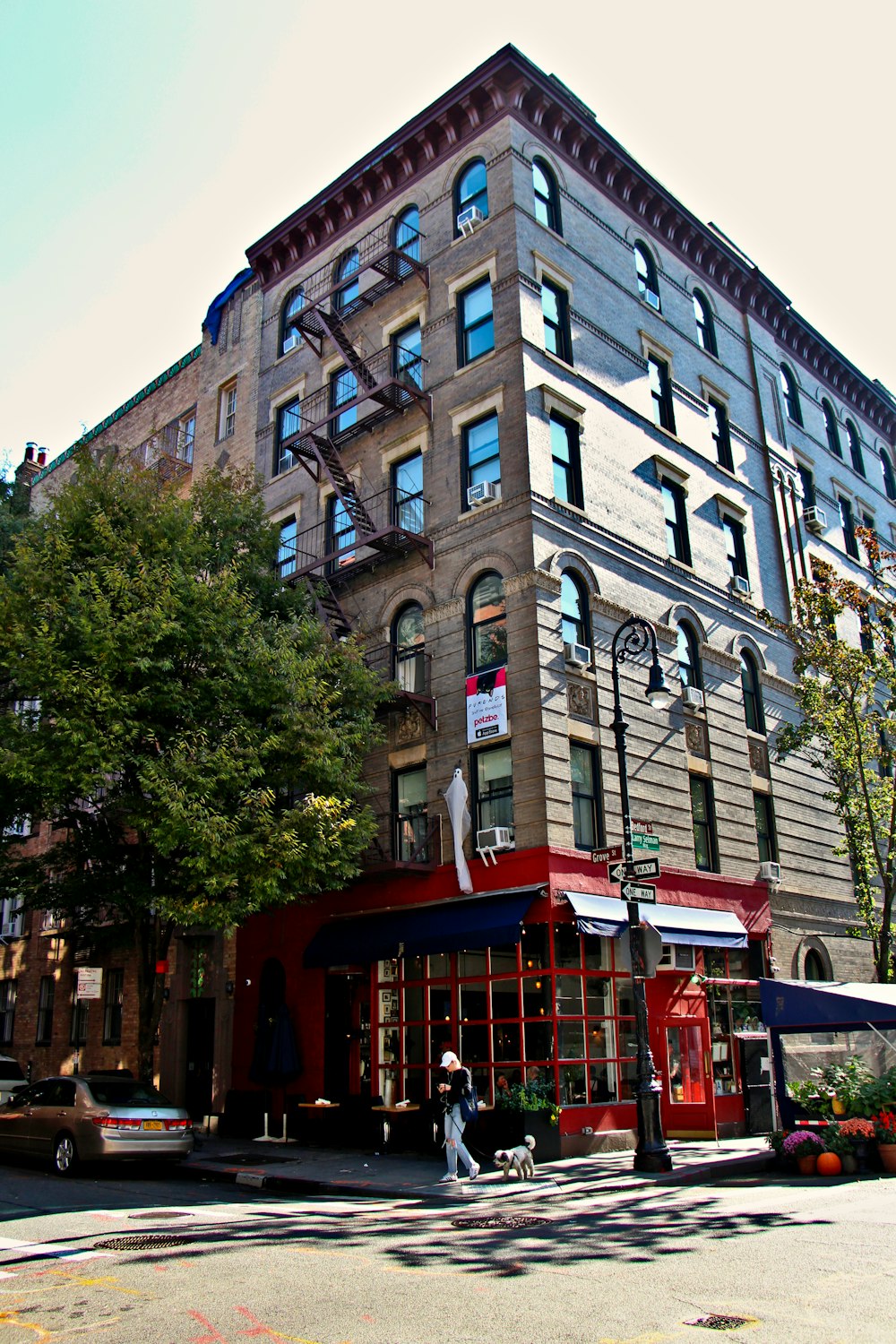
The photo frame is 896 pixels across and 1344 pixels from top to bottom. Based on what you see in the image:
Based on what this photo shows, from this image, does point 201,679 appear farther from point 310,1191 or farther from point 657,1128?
point 657,1128

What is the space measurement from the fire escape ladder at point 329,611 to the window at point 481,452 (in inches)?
152

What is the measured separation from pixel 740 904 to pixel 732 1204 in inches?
431

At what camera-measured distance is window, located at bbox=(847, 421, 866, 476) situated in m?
35.1

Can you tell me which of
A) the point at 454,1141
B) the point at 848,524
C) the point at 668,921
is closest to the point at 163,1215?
the point at 454,1141

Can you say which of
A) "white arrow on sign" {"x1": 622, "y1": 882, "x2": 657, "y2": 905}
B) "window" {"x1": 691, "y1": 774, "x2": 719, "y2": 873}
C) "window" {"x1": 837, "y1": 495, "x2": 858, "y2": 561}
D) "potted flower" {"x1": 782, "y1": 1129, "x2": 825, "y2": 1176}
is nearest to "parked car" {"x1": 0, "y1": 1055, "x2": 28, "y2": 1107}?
"window" {"x1": 691, "y1": 774, "x2": 719, "y2": 873}

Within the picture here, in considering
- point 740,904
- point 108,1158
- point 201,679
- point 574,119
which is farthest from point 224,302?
point 108,1158

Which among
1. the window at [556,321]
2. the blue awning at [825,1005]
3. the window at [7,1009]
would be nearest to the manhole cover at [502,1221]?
the blue awning at [825,1005]

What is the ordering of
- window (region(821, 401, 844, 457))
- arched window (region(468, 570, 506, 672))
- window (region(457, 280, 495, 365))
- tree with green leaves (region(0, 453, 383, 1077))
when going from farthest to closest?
window (region(821, 401, 844, 457))
window (region(457, 280, 495, 365))
arched window (region(468, 570, 506, 672))
tree with green leaves (region(0, 453, 383, 1077))

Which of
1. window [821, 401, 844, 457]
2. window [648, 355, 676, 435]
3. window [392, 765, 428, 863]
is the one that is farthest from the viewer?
window [821, 401, 844, 457]

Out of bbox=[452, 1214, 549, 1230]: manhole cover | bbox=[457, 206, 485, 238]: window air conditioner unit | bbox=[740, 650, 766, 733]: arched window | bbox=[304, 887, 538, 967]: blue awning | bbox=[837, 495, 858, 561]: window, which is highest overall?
bbox=[457, 206, 485, 238]: window air conditioner unit

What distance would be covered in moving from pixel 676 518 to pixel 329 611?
8447 mm

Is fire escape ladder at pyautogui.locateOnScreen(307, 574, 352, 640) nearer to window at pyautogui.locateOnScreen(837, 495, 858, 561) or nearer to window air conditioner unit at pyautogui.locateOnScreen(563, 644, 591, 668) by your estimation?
window air conditioner unit at pyautogui.locateOnScreen(563, 644, 591, 668)

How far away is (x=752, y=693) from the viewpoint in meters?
25.4

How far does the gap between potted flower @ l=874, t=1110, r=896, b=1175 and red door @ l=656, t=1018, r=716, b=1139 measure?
4380 mm
